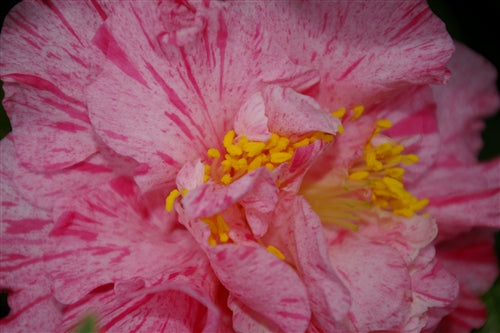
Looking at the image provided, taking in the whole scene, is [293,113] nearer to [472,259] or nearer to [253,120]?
[253,120]

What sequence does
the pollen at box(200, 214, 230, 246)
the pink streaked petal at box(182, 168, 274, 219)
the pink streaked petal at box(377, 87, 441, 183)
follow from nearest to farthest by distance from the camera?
the pink streaked petal at box(182, 168, 274, 219) → the pollen at box(200, 214, 230, 246) → the pink streaked petal at box(377, 87, 441, 183)

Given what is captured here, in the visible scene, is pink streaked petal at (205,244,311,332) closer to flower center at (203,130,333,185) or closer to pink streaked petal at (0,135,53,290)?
flower center at (203,130,333,185)

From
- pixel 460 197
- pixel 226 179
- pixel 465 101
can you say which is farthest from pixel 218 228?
pixel 465 101

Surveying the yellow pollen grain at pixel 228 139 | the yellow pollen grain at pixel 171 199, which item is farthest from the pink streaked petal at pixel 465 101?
the yellow pollen grain at pixel 171 199

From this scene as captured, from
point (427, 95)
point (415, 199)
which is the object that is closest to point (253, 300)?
point (415, 199)

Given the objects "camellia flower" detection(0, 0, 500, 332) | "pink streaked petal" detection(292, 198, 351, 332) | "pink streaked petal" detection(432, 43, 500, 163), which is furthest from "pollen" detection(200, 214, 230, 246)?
"pink streaked petal" detection(432, 43, 500, 163)

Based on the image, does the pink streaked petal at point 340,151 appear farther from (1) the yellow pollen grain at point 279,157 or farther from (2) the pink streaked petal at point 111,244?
(2) the pink streaked petal at point 111,244
